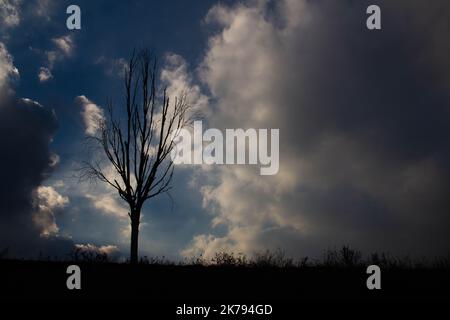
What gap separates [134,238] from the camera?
509 inches

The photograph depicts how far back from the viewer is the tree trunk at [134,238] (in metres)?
12.5

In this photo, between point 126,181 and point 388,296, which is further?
point 126,181

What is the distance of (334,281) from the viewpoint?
8242 mm

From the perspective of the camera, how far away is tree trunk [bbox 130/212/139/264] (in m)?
12.5
